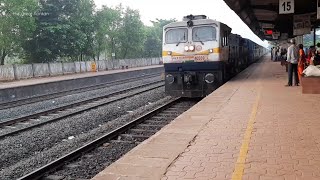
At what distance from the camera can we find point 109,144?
770cm

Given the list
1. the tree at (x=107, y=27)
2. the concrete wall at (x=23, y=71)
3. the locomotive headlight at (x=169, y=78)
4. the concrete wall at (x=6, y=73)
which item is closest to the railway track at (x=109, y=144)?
the locomotive headlight at (x=169, y=78)

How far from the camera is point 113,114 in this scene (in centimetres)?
1180

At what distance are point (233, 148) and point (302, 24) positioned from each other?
1625 cm

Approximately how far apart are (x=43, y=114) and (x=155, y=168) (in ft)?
27.6

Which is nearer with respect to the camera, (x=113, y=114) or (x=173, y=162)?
(x=173, y=162)

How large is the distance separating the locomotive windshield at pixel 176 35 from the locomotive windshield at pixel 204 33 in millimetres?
377

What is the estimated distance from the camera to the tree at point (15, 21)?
97.5 feet

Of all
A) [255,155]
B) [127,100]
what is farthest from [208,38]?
[255,155]

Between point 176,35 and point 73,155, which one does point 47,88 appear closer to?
point 176,35

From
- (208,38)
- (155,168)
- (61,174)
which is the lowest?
(61,174)

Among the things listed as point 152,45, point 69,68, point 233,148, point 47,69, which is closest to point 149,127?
point 233,148

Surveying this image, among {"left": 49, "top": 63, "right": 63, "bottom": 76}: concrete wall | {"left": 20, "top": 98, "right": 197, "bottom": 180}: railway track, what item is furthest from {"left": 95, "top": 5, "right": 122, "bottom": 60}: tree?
{"left": 20, "top": 98, "right": 197, "bottom": 180}: railway track

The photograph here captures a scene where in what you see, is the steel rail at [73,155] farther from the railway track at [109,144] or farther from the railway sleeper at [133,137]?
the railway sleeper at [133,137]

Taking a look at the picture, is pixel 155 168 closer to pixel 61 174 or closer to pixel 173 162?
pixel 173 162
